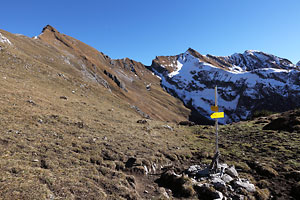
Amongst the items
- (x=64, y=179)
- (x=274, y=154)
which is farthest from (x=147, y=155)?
(x=274, y=154)

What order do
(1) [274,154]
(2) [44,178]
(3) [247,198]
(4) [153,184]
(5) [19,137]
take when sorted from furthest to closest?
1. (1) [274,154]
2. (5) [19,137]
3. (4) [153,184]
4. (3) [247,198]
5. (2) [44,178]

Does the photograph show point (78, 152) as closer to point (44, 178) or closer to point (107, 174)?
point (107, 174)

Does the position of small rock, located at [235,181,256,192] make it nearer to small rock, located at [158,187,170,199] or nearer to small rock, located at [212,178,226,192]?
small rock, located at [212,178,226,192]

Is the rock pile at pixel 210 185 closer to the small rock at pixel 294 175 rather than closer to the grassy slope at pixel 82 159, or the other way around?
the grassy slope at pixel 82 159

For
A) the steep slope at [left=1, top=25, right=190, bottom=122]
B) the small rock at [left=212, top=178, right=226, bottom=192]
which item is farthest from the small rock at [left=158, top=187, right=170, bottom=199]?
the steep slope at [left=1, top=25, right=190, bottom=122]

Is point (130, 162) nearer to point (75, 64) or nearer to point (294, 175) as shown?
point (294, 175)

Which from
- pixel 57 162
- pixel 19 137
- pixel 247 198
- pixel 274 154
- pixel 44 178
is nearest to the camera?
pixel 44 178

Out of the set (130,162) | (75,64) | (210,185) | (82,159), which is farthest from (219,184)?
(75,64)

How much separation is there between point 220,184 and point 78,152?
10.2m

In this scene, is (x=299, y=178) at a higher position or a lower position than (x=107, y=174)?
higher

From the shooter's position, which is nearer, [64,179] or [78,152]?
[64,179]

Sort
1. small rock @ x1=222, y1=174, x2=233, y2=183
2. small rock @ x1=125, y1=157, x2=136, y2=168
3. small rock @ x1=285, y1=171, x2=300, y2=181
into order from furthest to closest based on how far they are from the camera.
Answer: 1. small rock @ x1=125, y1=157, x2=136, y2=168
2. small rock @ x1=285, y1=171, x2=300, y2=181
3. small rock @ x1=222, y1=174, x2=233, y2=183

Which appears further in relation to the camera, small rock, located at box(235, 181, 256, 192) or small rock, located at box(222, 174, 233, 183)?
small rock, located at box(222, 174, 233, 183)

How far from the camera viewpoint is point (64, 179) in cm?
814
